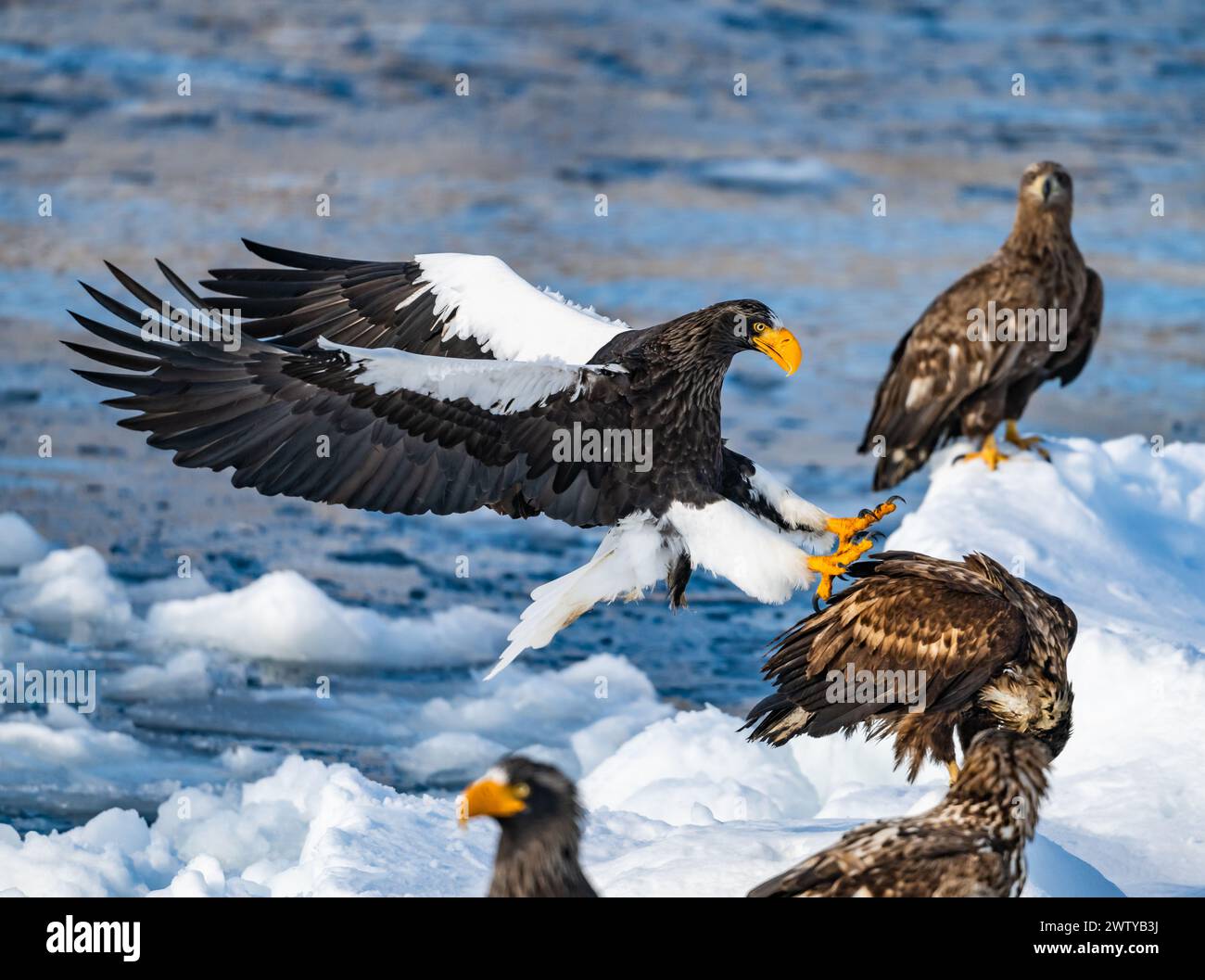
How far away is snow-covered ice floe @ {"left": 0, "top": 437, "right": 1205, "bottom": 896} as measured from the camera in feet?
17.6

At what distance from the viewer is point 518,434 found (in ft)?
19.5

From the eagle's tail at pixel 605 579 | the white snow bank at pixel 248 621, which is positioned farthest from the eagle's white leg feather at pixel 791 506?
the white snow bank at pixel 248 621

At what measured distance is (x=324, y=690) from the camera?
803 cm

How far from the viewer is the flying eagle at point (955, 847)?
13.8ft

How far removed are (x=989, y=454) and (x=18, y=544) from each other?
15.9ft

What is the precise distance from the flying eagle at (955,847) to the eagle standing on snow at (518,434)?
1.38 metres

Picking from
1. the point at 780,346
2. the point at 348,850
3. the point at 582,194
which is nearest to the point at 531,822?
the point at 348,850

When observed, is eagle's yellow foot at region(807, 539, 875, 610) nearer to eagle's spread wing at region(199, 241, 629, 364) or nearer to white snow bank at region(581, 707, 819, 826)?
white snow bank at region(581, 707, 819, 826)

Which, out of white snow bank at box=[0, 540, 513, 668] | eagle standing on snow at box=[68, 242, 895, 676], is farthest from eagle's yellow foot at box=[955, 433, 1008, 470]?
white snow bank at box=[0, 540, 513, 668]

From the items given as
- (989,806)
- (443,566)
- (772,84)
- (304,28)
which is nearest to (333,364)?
(989,806)

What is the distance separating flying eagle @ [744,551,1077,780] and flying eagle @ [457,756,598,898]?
167 cm

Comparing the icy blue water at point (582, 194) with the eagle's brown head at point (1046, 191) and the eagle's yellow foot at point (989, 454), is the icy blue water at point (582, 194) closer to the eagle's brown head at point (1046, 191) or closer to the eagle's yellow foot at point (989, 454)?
the eagle's yellow foot at point (989, 454)

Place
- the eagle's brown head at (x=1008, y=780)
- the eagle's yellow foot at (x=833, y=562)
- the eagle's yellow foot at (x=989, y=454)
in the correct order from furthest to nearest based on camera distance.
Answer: the eagle's yellow foot at (x=989, y=454), the eagle's yellow foot at (x=833, y=562), the eagle's brown head at (x=1008, y=780)

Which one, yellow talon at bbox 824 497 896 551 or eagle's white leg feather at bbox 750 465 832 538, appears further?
eagle's white leg feather at bbox 750 465 832 538
